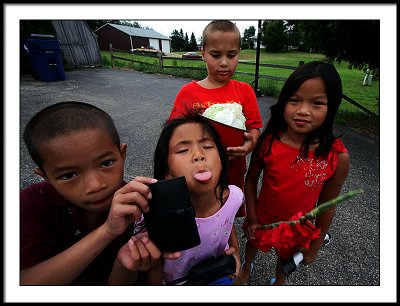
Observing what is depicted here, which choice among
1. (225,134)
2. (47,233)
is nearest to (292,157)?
(225,134)

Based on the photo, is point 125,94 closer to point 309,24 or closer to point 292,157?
point 309,24

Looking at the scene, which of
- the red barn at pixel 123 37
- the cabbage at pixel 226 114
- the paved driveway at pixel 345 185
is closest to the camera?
the cabbage at pixel 226 114

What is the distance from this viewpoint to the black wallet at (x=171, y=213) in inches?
32.4

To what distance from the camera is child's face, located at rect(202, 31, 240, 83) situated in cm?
166

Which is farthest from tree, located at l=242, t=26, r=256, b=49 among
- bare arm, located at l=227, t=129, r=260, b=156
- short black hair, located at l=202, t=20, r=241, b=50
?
bare arm, located at l=227, t=129, r=260, b=156

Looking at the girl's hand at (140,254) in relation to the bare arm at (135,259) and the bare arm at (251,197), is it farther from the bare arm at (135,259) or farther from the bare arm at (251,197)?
the bare arm at (251,197)

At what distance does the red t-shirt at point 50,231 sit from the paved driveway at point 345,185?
3.46ft

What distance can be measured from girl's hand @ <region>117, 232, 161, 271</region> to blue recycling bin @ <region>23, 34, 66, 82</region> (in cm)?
954

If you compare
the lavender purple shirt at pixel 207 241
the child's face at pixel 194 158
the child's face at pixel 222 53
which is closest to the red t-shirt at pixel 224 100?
the child's face at pixel 222 53

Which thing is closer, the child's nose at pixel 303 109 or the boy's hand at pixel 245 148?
the child's nose at pixel 303 109

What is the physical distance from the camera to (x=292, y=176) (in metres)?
1.47

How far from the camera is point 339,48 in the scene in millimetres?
4133

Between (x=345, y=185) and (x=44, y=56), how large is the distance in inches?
382

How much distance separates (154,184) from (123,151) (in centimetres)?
37
